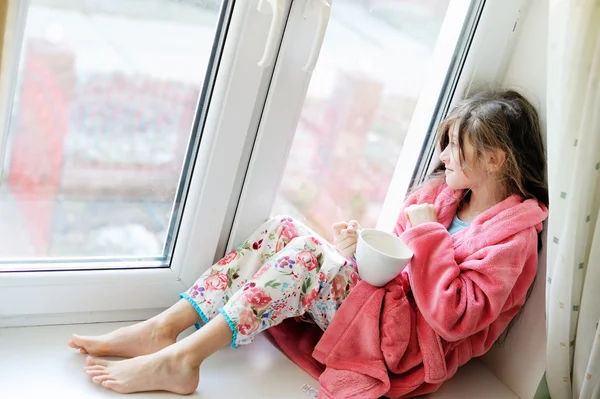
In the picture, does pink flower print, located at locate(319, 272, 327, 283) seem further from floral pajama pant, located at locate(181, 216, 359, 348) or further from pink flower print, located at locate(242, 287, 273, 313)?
pink flower print, located at locate(242, 287, 273, 313)

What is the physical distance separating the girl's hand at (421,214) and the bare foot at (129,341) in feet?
1.79

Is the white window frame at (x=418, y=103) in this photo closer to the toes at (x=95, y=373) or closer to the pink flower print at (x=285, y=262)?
the pink flower print at (x=285, y=262)

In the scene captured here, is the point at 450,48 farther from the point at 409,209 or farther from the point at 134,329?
the point at 134,329

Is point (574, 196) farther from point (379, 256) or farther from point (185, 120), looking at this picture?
point (185, 120)

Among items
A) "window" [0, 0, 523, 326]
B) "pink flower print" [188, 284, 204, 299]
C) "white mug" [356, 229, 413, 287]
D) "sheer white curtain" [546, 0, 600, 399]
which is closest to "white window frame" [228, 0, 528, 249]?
"window" [0, 0, 523, 326]

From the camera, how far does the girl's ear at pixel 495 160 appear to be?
1418 millimetres

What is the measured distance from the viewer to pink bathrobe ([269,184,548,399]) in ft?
4.34

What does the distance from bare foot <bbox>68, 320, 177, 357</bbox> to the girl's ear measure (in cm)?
72

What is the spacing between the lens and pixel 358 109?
5.02 feet

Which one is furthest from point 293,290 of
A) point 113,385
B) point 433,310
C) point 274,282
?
point 113,385

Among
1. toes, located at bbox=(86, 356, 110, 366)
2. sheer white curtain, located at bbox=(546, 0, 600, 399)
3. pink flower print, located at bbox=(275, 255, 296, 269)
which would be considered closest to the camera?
sheer white curtain, located at bbox=(546, 0, 600, 399)

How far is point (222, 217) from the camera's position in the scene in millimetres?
1442

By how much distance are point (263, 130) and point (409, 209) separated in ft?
1.19

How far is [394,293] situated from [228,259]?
35 centimetres
